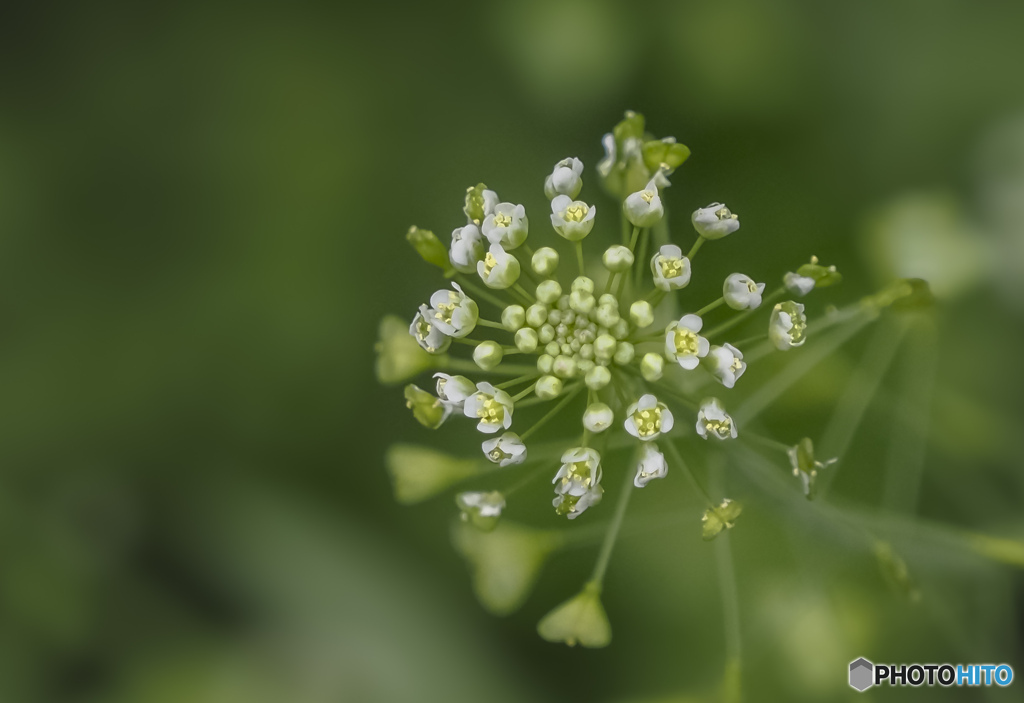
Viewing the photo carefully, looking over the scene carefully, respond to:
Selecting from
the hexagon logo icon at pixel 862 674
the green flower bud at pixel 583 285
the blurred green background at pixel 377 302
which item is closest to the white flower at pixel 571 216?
the green flower bud at pixel 583 285

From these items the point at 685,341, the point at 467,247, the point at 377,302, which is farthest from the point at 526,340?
the point at 377,302

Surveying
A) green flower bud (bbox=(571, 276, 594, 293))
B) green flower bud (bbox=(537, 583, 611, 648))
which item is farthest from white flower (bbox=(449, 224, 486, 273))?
green flower bud (bbox=(537, 583, 611, 648))

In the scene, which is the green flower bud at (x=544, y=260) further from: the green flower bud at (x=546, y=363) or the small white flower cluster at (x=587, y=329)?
the green flower bud at (x=546, y=363)

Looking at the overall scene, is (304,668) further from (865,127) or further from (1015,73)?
(1015,73)

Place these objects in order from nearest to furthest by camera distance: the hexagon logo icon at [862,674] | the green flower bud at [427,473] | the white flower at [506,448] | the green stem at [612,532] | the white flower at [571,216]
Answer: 1. the white flower at [506,448]
2. the white flower at [571,216]
3. the green stem at [612,532]
4. the green flower bud at [427,473]
5. the hexagon logo icon at [862,674]

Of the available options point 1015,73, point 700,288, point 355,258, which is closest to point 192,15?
point 355,258

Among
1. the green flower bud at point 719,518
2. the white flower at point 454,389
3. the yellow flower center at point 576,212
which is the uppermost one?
the yellow flower center at point 576,212
